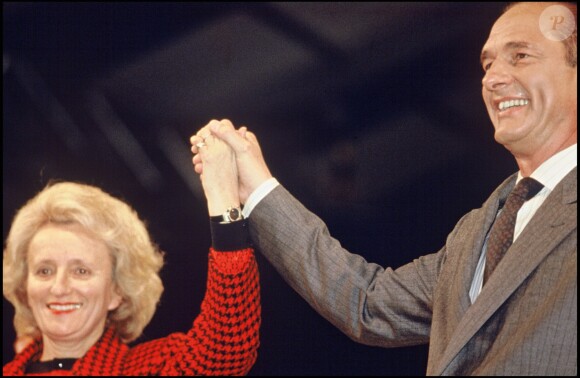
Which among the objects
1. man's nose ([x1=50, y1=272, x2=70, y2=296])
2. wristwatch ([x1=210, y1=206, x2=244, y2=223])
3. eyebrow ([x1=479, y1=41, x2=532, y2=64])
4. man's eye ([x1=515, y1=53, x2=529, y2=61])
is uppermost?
eyebrow ([x1=479, y1=41, x2=532, y2=64])

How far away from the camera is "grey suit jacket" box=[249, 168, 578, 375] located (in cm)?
109

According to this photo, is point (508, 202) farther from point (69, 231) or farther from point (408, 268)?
point (69, 231)

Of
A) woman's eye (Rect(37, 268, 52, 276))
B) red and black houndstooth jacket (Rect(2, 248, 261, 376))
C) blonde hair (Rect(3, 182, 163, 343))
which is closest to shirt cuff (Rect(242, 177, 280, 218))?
red and black houndstooth jacket (Rect(2, 248, 261, 376))

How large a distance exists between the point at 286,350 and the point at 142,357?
0.51m

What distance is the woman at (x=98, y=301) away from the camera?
1.81 meters

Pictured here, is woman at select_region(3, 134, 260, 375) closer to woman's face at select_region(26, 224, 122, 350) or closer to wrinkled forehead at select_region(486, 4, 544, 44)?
woman's face at select_region(26, 224, 122, 350)

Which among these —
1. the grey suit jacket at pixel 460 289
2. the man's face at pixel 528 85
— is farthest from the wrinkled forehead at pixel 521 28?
the grey suit jacket at pixel 460 289

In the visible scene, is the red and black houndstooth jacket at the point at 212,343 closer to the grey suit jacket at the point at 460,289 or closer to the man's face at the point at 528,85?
the grey suit jacket at the point at 460,289

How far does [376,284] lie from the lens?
1.52 m

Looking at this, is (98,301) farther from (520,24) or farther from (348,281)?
(520,24)

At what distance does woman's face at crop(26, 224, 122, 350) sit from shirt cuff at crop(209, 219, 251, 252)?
1.47 ft

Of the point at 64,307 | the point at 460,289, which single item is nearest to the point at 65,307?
the point at 64,307

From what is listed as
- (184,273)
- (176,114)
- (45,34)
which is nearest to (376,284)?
(184,273)

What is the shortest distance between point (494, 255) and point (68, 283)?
111 cm
